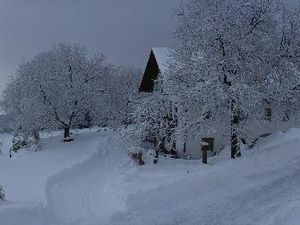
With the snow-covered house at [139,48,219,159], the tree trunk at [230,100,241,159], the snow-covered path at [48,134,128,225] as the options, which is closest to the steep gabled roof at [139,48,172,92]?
the snow-covered house at [139,48,219,159]

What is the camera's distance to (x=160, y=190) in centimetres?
1872

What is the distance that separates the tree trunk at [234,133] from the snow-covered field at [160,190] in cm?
69

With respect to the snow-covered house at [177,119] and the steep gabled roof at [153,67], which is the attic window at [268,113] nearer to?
the snow-covered house at [177,119]

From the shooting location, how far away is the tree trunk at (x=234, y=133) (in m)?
21.9

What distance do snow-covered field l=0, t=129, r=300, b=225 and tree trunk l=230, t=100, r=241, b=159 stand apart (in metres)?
0.69

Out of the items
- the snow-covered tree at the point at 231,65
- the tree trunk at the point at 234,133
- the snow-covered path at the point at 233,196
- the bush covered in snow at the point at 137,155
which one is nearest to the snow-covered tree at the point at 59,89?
the bush covered in snow at the point at 137,155

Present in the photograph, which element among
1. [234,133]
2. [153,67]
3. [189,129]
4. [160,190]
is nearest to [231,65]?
[234,133]

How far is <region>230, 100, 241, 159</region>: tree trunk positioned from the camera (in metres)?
21.9

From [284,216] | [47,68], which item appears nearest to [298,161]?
[284,216]

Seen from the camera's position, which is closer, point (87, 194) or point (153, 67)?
point (87, 194)

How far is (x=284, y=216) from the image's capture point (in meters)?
13.3

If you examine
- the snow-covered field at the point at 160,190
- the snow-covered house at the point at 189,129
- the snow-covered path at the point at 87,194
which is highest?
the snow-covered house at the point at 189,129

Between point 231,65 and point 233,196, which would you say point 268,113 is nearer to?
point 231,65

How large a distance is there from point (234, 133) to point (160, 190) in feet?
18.0
